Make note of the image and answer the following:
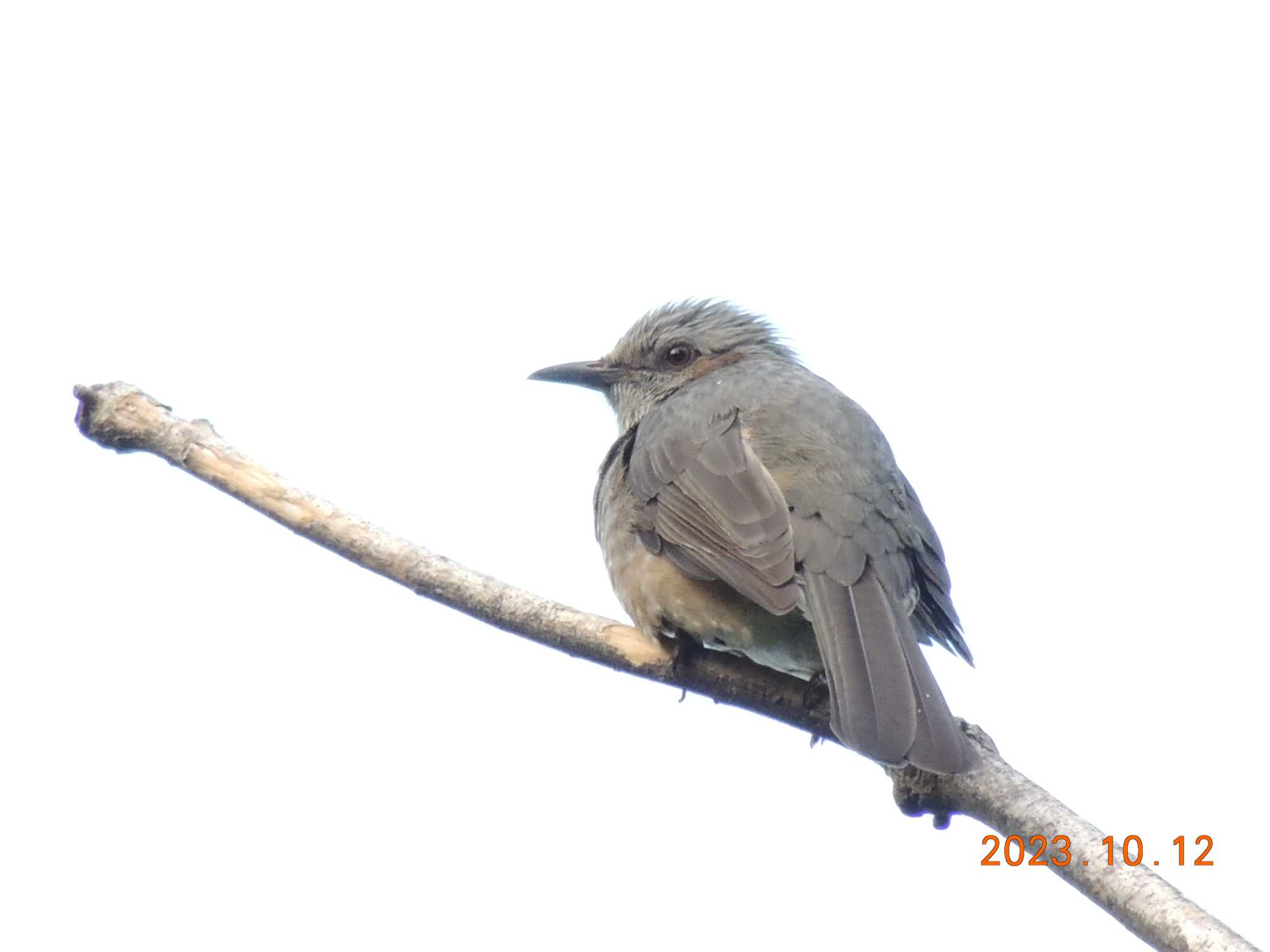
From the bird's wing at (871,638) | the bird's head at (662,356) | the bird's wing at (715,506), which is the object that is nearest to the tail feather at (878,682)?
the bird's wing at (871,638)

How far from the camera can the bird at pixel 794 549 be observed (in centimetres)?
457

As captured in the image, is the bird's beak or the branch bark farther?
the bird's beak

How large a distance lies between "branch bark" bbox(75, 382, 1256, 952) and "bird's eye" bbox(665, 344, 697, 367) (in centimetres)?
257

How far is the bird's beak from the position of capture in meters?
7.51

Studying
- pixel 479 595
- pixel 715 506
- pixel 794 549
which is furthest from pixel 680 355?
pixel 479 595

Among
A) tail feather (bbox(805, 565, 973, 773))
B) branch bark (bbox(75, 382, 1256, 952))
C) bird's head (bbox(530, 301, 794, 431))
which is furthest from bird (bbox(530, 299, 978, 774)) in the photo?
bird's head (bbox(530, 301, 794, 431))

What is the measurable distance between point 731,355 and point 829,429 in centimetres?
163

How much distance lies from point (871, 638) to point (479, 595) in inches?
49.4

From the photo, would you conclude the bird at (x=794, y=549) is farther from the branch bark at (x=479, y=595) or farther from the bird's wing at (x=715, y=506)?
the branch bark at (x=479, y=595)

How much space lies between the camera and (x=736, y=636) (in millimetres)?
5207
